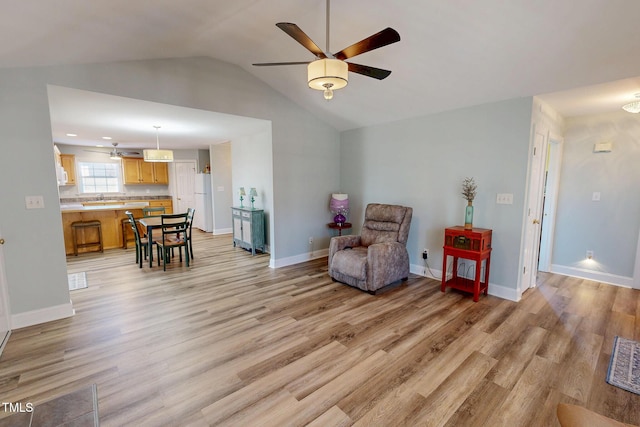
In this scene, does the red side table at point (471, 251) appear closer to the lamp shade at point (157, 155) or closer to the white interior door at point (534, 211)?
the white interior door at point (534, 211)

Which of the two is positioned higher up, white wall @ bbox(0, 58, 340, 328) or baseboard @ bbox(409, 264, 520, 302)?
white wall @ bbox(0, 58, 340, 328)

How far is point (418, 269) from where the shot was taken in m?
4.43

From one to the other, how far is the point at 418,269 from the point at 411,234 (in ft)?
1.81

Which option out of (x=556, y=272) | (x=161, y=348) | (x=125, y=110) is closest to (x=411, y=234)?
(x=556, y=272)

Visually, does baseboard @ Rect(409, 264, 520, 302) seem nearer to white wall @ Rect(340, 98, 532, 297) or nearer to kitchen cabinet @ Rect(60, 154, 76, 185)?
white wall @ Rect(340, 98, 532, 297)

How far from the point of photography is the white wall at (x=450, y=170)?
339cm

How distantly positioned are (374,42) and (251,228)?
13.3 ft

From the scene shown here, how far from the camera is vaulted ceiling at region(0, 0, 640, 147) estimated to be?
213 centimetres

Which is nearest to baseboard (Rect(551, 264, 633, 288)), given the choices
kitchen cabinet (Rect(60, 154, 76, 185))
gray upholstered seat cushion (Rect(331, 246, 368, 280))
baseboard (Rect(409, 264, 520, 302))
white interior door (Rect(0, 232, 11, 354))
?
baseboard (Rect(409, 264, 520, 302))

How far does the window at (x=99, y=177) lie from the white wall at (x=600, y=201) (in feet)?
34.2

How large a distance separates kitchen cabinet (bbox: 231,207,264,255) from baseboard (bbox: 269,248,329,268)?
741mm

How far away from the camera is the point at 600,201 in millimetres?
3986

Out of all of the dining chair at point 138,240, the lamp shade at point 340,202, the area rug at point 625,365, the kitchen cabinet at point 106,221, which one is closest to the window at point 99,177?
the kitchen cabinet at point 106,221

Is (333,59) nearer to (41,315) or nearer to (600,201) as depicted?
(41,315)
